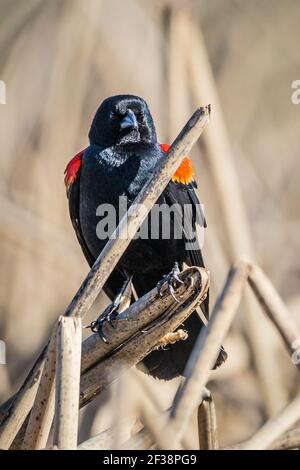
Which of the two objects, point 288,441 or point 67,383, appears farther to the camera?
point 288,441

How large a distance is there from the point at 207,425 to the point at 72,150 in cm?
158

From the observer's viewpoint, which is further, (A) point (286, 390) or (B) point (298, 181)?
(B) point (298, 181)

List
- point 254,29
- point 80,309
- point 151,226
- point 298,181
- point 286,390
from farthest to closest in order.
Result: point 254,29 < point 298,181 < point 286,390 < point 151,226 < point 80,309

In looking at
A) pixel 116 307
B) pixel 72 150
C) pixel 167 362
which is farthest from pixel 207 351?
pixel 72 150

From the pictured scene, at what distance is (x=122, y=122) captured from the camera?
281cm

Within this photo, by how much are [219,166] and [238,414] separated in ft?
3.46

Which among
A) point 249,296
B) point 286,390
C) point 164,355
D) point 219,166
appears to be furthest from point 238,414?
point 219,166

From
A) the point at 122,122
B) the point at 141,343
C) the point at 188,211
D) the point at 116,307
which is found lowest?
the point at 116,307

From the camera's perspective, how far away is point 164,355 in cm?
258

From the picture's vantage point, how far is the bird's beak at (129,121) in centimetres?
278

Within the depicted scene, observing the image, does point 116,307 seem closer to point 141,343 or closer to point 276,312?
point 141,343

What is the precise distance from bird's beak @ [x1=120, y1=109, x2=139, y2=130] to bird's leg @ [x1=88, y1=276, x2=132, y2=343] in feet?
1.89

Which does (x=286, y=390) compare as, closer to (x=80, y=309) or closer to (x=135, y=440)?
(x=135, y=440)

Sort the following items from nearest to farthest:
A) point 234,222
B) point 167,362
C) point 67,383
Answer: point 67,383 < point 167,362 < point 234,222
